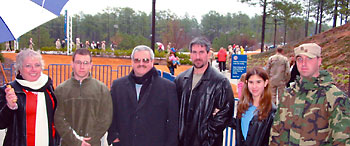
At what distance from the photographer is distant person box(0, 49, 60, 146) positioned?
313 cm

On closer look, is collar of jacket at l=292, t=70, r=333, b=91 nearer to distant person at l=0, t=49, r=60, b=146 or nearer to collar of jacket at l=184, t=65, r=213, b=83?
collar of jacket at l=184, t=65, r=213, b=83

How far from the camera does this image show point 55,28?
84375 millimetres

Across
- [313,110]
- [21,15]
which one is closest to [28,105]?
[21,15]

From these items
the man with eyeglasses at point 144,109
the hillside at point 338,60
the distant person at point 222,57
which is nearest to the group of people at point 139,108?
the man with eyeglasses at point 144,109

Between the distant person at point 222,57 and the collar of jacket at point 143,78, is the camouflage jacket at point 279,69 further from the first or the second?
the distant person at point 222,57

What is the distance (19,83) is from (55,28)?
3470 inches

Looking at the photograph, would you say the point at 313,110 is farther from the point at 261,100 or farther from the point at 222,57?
the point at 222,57

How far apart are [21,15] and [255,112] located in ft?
8.80

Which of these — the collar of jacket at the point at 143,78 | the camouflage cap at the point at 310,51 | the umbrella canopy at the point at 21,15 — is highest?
the umbrella canopy at the point at 21,15

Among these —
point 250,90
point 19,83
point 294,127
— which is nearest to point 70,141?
point 19,83

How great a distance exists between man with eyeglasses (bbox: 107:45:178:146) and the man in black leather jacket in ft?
0.68

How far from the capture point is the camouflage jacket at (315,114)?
260 centimetres

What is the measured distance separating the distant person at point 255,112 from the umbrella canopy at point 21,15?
2357mm

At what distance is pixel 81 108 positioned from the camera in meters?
3.30
